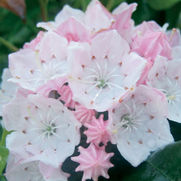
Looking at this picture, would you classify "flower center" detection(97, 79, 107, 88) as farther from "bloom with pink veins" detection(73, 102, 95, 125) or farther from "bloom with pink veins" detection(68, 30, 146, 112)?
"bloom with pink veins" detection(73, 102, 95, 125)

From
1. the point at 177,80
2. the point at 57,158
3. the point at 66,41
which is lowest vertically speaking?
the point at 57,158

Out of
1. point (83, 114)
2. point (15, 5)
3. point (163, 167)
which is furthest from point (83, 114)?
point (15, 5)

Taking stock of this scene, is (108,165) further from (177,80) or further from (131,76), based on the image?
(177,80)

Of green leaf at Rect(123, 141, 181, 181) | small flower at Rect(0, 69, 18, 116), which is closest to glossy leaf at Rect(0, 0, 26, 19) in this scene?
small flower at Rect(0, 69, 18, 116)

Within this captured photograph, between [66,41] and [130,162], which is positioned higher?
[66,41]

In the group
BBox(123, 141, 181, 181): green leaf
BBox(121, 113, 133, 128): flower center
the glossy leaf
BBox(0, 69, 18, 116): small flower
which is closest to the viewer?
BBox(123, 141, 181, 181): green leaf

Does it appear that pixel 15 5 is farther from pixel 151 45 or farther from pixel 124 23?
pixel 151 45

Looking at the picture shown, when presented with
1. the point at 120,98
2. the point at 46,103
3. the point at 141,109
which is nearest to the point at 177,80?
the point at 141,109
